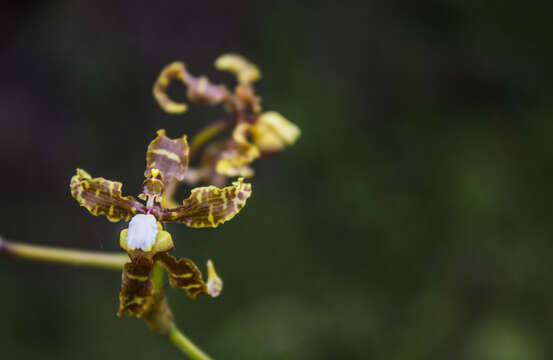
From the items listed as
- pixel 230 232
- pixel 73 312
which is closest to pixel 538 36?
pixel 230 232

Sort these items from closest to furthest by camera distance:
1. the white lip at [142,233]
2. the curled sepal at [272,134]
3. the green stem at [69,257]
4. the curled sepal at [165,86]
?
1. the white lip at [142,233]
2. the green stem at [69,257]
3. the curled sepal at [165,86]
4. the curled sepal at [272,134]

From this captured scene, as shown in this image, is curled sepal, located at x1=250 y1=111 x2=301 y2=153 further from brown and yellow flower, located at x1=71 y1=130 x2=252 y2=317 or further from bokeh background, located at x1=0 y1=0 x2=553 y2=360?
bokeh background, located at x1=0 y1=0 x2=553 y2=360

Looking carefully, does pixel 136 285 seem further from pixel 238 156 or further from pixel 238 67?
pixel 238 67

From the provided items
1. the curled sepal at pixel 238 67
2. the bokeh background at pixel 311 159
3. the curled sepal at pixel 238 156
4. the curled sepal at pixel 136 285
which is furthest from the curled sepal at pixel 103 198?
the bokeh background at pixel 311 159

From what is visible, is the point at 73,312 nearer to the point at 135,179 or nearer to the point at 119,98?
the point at 135,179

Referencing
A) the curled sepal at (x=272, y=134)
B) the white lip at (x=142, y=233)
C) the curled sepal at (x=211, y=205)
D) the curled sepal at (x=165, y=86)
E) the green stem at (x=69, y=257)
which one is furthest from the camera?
the curled sepal at (x=272, y=134)

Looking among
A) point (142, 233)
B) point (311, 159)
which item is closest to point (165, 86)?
point (142, 233)

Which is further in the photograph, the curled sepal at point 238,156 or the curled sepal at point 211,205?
the curled sepal at point 238,156

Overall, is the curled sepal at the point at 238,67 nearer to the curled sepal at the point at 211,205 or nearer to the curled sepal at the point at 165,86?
the curled sepal at the point at 165,86
